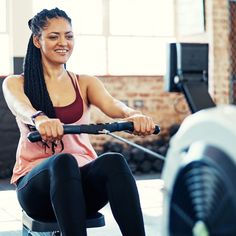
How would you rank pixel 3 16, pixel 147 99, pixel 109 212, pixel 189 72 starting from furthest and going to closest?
pixel 147 99
pixel 3 16
pixel 109 212
pixel 189 72

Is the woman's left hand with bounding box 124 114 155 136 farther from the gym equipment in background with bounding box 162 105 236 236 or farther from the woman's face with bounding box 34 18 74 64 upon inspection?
the gym equipment in background with bounding box 162 105 236 236

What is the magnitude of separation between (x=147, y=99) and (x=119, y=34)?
812mm

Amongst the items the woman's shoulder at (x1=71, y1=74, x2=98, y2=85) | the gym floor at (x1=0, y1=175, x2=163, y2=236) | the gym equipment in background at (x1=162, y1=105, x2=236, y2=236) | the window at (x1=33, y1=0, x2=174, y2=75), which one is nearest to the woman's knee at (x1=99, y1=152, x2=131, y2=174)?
the woman's shoulder at (x1=71, y1=74, x2=98, y2=85)

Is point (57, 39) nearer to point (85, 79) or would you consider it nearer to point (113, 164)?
point (85, 79)

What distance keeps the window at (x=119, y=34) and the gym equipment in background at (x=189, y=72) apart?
4.84 meters

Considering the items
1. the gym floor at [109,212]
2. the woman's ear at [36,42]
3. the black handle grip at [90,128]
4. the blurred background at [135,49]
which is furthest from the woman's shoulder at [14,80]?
the blurred background at [135,49]

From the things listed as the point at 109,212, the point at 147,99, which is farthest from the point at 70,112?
the point at 147,99

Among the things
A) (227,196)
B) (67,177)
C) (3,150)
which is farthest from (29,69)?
(3,150)

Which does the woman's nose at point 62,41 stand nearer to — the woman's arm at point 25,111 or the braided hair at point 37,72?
the braided hair at point 37,72

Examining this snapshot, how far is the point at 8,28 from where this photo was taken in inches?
235

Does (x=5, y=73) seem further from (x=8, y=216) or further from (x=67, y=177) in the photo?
(x=67, y=177)

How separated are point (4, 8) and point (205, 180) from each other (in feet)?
17.8

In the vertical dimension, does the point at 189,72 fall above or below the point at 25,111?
above

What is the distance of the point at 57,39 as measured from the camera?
5.94 ft
